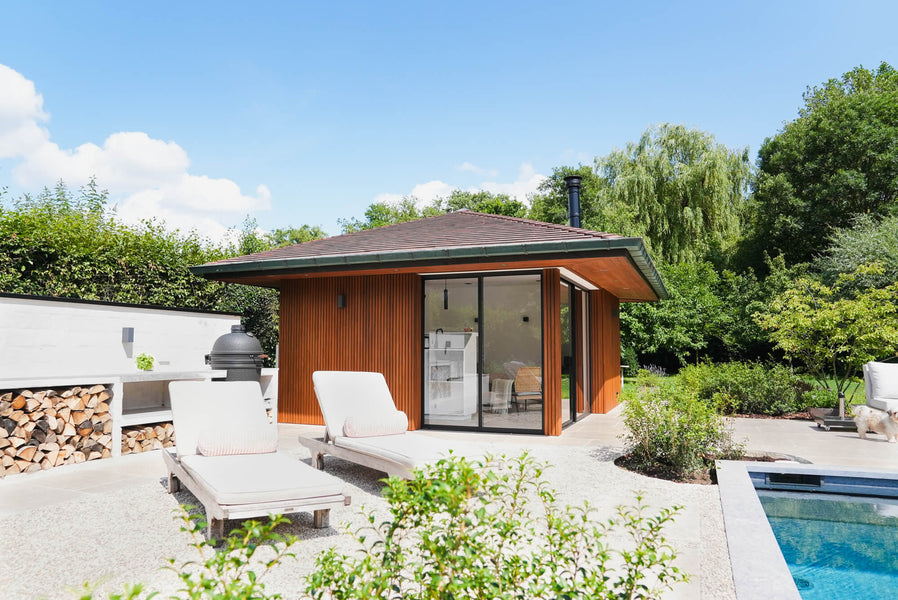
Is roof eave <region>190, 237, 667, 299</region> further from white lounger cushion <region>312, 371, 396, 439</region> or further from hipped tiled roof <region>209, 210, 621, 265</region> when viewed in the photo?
white lounger cushion <region>312, 371, 396, 439</region>

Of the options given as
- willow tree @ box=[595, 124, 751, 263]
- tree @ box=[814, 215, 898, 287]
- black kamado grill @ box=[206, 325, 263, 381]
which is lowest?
black kamado grill @ box=[206, 325, 263, 381]

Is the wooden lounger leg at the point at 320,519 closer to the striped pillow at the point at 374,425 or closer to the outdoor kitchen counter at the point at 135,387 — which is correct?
the striped pillow at the point at 374,425

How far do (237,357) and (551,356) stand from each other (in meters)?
4.57

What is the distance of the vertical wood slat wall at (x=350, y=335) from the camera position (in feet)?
30.0

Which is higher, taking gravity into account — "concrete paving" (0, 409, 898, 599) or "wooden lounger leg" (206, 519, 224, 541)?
"wooden lounger leg" (206, 519, 224, 541)

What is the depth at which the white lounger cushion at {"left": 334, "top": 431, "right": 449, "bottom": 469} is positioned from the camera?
514 cm

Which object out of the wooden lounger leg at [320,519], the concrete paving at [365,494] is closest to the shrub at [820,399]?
the concrete paving at [365,494]

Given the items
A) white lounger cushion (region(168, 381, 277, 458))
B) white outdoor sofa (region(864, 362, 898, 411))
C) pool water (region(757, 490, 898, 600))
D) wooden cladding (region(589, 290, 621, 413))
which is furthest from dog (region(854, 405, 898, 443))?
white lounger cushion (region(168, 381, 277, 458))

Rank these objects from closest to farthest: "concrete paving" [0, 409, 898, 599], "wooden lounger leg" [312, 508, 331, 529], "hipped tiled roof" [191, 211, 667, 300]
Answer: "concrete paving" [0, 409, 898, 599]
"wooden lounger leg" [312, 508, 331, 529]
"hipped tiled roof" [191, 211, 667, 300]

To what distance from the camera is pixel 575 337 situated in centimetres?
1016

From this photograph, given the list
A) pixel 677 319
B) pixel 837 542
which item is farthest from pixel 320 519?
pixel 677 319

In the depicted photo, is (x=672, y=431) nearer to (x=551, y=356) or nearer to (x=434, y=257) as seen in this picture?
(x=551, y=356)

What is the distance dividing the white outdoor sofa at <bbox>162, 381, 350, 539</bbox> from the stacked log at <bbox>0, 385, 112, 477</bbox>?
1890 millimetres

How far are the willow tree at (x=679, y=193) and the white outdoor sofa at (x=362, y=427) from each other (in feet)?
50.7
